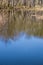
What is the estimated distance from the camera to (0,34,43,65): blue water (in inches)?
294

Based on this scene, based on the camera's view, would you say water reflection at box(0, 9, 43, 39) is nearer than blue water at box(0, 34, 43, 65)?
No

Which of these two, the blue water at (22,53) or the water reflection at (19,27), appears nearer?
the blue water at (22,53)

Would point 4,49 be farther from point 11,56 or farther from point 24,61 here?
point 24,61

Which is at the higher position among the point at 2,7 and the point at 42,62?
the point at 2,7

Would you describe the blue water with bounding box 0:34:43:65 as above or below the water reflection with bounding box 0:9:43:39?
below

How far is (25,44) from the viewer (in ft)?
33.5

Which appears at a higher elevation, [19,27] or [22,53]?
[19,27]

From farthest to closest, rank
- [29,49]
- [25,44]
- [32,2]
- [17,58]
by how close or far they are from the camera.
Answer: [32,2] < [25,44] < [29,49] < [17,58]

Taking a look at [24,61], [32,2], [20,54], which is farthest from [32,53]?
[32,2]

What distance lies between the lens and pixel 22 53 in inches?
339

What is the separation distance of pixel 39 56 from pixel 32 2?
45225mm

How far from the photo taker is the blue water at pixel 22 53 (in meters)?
7.47

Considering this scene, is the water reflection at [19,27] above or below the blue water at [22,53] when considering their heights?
above

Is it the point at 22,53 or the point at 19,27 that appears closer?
the point at 22,53
